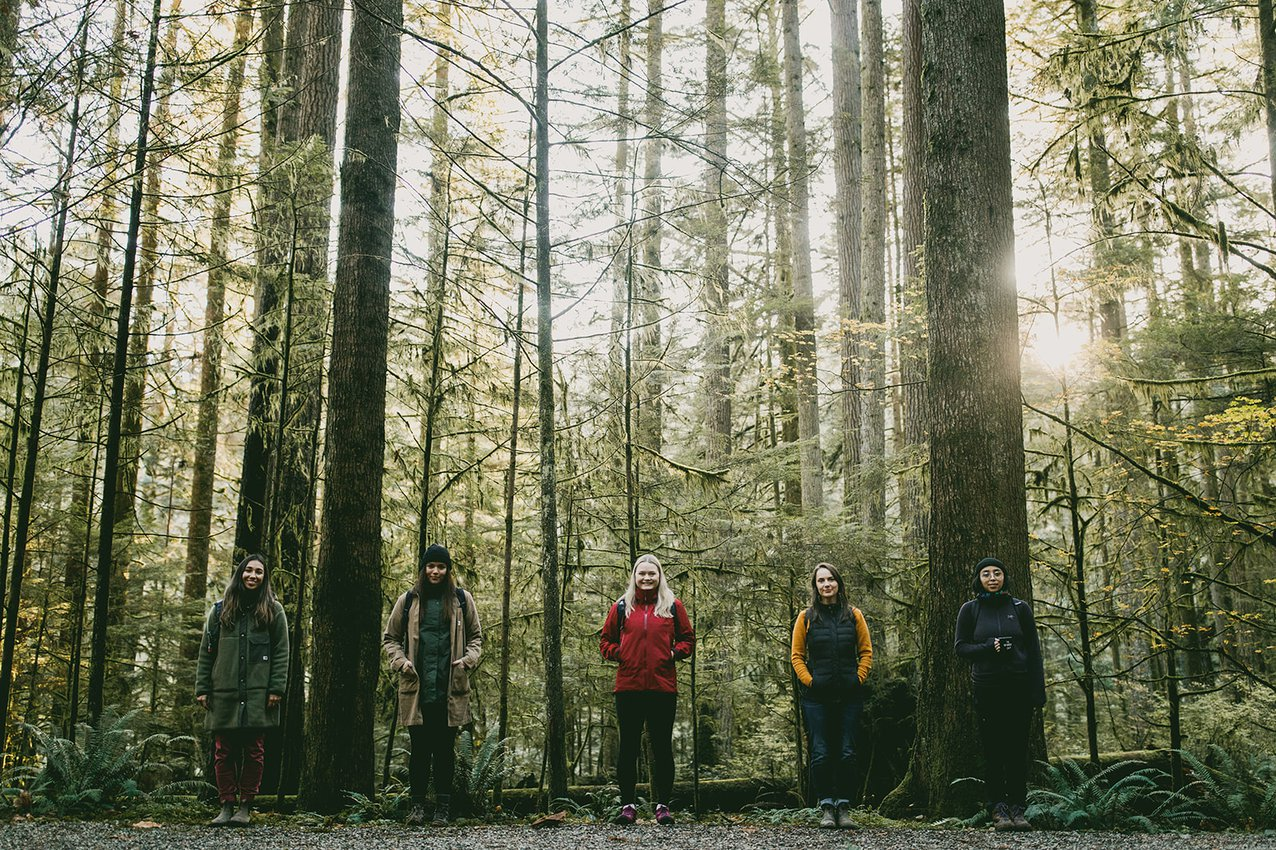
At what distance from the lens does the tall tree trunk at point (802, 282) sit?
528 inches

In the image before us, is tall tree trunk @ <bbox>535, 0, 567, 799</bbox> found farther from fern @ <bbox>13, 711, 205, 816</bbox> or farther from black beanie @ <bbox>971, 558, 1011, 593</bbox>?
black beanie @ <bbox>971, 558, 1011, 593</bbox>

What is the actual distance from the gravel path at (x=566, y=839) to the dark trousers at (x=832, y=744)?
0.50 meters

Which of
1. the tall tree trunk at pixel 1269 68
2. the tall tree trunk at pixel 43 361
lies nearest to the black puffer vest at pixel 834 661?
the tall tree trunk at pixel 43 361

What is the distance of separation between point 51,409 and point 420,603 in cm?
579

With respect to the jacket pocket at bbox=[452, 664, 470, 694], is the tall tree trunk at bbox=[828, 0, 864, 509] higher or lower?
higher

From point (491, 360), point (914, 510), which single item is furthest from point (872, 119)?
point (491, 360)

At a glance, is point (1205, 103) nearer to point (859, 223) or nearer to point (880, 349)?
point (859, 223)

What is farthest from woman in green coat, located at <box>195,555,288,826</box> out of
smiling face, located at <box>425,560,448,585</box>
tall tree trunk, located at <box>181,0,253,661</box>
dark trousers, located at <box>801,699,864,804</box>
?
dark trousers, located at <box>801,699,864,804</box>

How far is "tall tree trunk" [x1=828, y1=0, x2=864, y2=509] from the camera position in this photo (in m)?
13.3

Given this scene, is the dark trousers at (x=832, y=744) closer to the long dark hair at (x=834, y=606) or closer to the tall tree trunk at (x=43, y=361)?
the long dark hair at (x=834, y=606)

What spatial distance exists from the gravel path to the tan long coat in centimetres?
76

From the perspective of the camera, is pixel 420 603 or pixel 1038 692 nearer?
pixel 1038 692

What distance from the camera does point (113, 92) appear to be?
22.9 ft

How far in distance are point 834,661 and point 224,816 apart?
4315mm
